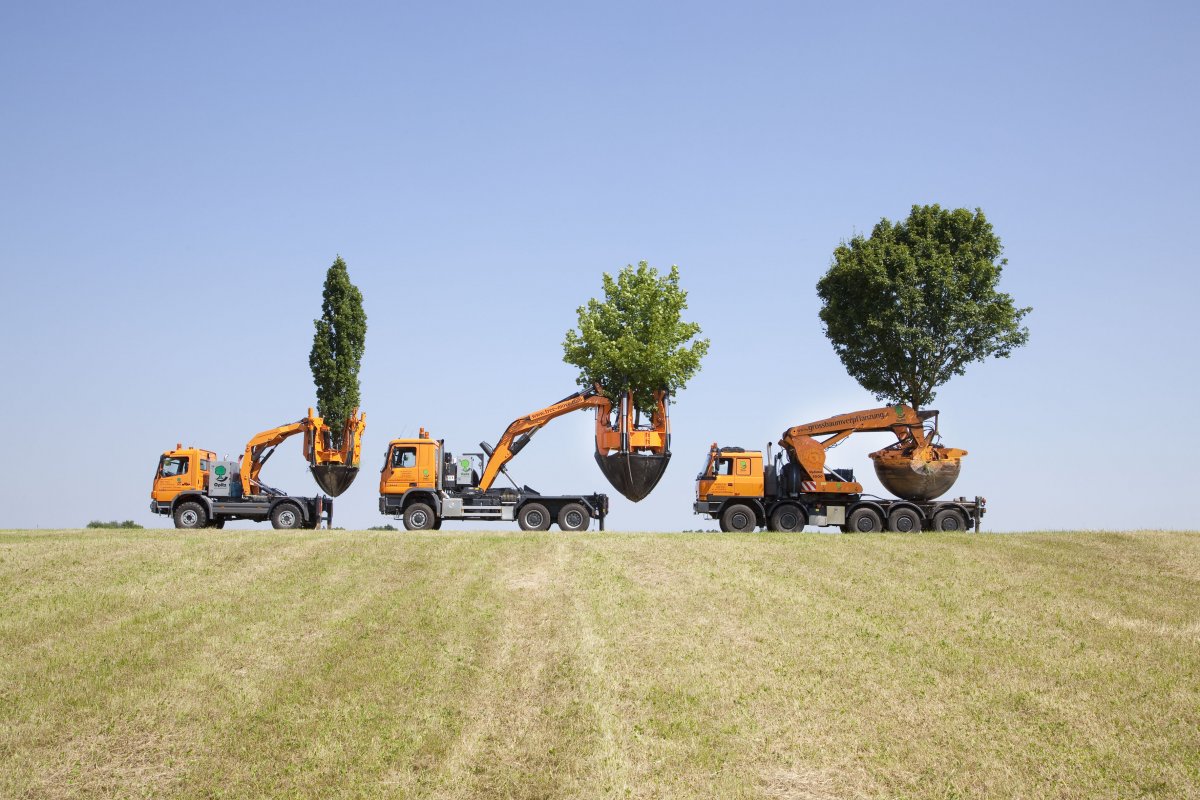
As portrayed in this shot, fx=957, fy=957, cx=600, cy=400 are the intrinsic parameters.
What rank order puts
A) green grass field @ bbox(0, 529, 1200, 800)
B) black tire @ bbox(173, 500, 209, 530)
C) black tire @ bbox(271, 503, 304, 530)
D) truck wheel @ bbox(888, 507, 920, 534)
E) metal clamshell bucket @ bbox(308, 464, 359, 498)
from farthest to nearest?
metal clamshell bucket @ bbox(308, 464, 359, 498) → black tire @ bbox(271, 503, 304, 530) → black tire @ bbox(173, 500, 209, 530) → truck wheel @ bbox(888, 507, 920, 534) → green grass field @ bbox(0, 529, 1200, 800)

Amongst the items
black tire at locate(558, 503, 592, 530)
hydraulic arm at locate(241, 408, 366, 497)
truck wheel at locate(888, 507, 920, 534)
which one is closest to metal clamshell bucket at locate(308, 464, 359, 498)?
hydraulic arm at locate(241, 408, 366, 497)

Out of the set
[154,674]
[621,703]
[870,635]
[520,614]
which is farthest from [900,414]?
[154,674]

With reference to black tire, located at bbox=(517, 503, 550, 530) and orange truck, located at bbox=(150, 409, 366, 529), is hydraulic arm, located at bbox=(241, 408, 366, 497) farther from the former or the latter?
black tire, located at bbox=(517, 503, 550, 530)

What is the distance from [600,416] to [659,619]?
16645mm

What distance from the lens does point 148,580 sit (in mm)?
24203

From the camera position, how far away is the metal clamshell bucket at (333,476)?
3866 cm

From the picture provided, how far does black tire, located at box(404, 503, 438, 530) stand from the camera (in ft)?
110

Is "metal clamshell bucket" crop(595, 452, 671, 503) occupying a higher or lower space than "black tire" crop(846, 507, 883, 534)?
higher

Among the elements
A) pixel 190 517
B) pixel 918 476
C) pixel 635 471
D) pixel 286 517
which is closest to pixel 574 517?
pixel 635 471

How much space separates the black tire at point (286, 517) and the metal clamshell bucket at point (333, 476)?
10.1 ft

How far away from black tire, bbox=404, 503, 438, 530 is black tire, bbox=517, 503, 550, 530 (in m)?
3.15

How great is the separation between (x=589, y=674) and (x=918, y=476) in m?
20.0

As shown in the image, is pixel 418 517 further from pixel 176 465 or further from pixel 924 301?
pixel 924 301

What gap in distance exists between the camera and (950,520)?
33.8 meters
